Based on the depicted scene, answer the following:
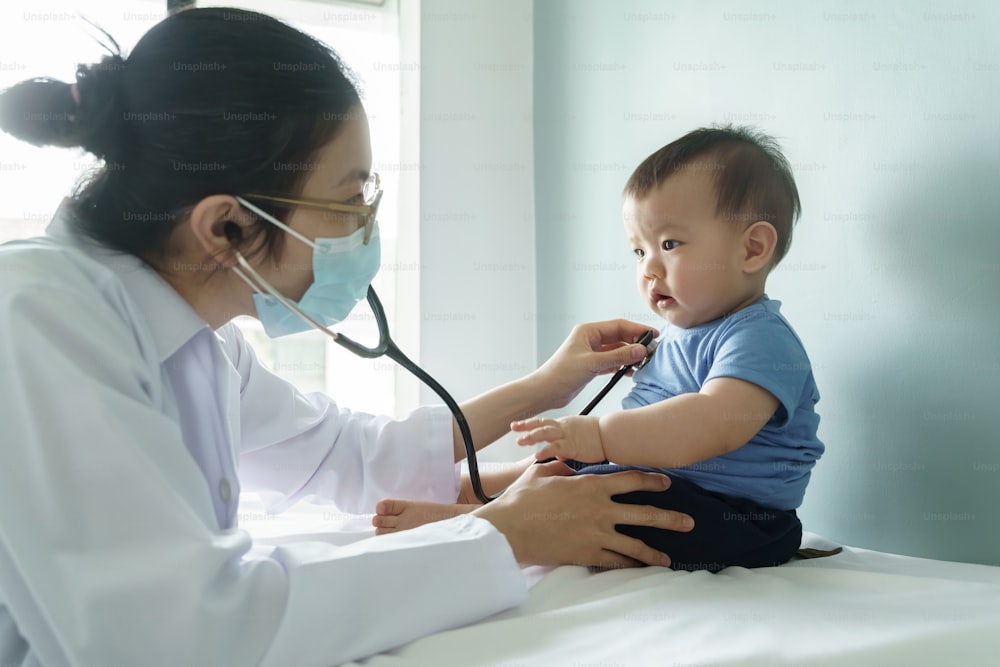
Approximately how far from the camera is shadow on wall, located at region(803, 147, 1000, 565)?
121 cm

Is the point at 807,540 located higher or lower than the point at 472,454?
lower

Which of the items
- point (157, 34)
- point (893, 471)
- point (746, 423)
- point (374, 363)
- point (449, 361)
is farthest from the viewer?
point (374, 363)

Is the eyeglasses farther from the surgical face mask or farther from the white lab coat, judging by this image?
the white lab coat

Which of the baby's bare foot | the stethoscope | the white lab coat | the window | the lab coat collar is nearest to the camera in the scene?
the white lab coat

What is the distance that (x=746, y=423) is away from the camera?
Answer: 3.91ft

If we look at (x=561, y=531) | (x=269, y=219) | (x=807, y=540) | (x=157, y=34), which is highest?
(x=157, y=34)

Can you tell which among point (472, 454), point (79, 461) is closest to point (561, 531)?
point (472, 454)

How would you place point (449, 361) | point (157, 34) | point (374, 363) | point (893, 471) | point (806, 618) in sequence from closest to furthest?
point (806, 618) < point (157, 34) < point (893, 471) < point (449, 361) < point (374, 363)

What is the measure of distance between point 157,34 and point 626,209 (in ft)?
2.60

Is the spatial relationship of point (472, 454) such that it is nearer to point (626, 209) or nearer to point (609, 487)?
point (609, 487)

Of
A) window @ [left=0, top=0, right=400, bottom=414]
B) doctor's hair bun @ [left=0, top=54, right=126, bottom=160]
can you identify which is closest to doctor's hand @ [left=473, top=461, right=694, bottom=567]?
doctor's hair bun @ [left=0, top=54, right=126, bottom=160]

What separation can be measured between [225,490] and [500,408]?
60cm

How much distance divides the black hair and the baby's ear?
71cm

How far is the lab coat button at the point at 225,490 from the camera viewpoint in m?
1.10
